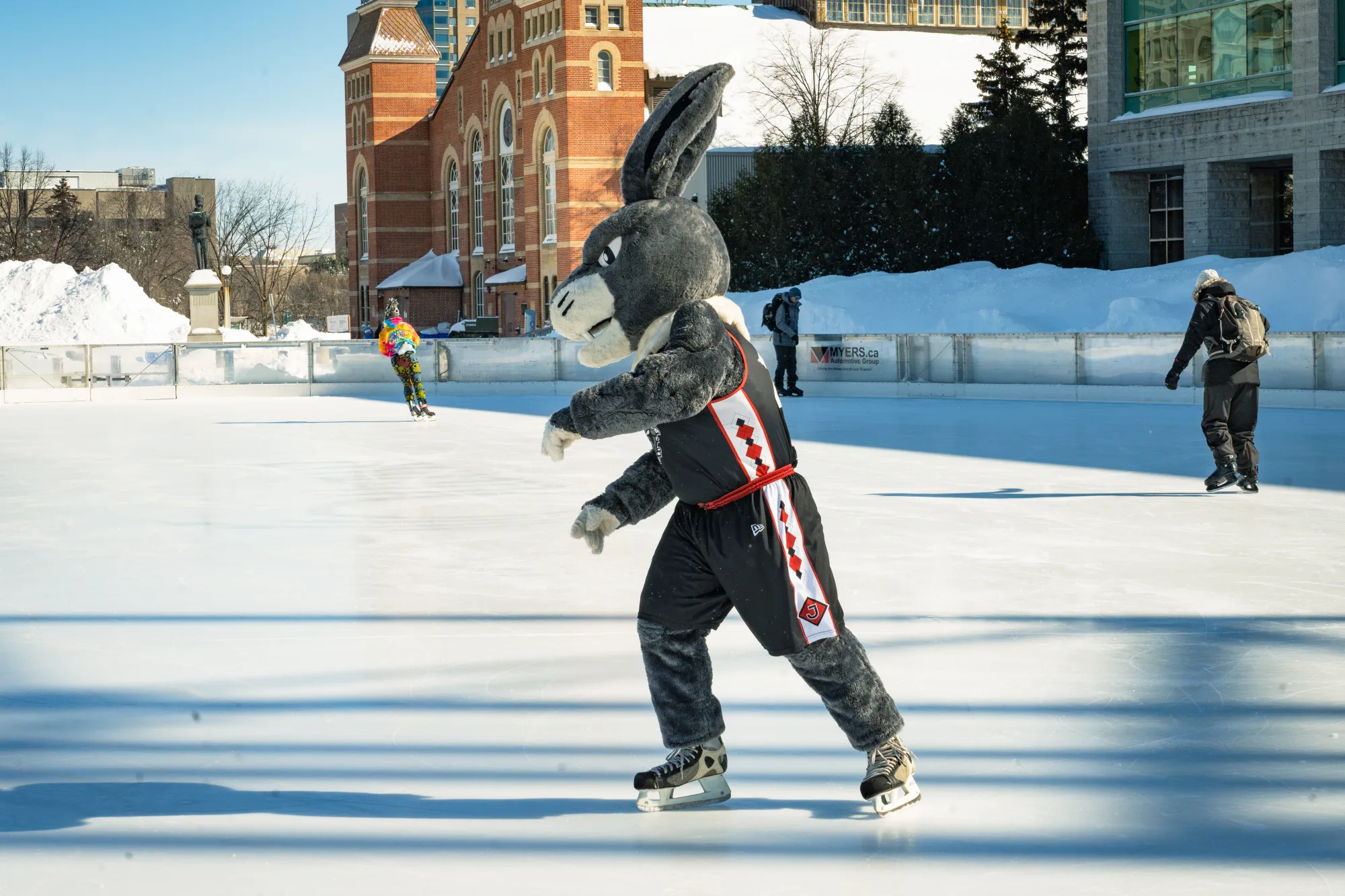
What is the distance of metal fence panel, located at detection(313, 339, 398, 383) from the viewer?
2719 cm

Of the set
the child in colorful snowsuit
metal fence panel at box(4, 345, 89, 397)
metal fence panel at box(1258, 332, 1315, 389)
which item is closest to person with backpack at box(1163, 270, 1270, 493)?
metal fence panel at box(1258, 332, 1315, 389)

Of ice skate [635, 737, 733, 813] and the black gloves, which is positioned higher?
the black gloves

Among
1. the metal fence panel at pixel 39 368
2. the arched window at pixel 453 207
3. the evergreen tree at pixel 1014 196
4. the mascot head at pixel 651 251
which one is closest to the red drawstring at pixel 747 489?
the mascot head at pixel 651 251

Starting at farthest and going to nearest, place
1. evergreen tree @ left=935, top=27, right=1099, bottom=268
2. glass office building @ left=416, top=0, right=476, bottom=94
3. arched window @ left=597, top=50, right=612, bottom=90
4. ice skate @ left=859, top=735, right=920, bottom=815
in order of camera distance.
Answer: glass office building @ left=416, top=0, right=476, bottom=94 < arched window @ left=597, top=50, right=612, bottom=90 < evergreen tree @ left=935, top=27, right=1099, bottom=268 < ice skate @ left=859, top=735, right=920, bottom=815

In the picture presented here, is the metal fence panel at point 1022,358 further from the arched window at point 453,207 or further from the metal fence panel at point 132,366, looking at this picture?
the arched window at point 453,207

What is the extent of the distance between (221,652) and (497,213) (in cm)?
5385

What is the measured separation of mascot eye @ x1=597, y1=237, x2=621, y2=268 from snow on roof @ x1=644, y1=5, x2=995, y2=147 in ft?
174

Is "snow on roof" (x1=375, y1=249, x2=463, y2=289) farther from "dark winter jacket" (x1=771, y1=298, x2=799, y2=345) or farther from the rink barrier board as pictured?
"dark winter jacket" (x1=771, y1=298, x2=799, y2=345)

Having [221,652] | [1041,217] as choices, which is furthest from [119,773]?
[1041,217]

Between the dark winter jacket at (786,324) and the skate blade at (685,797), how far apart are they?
62.4ft

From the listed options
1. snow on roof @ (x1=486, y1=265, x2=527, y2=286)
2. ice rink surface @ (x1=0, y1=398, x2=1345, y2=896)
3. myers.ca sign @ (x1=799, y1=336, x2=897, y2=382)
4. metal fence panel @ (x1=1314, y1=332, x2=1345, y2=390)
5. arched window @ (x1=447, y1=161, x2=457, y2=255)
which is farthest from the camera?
arched window @ (x1=447, y1=161, x2=457, y2=255)

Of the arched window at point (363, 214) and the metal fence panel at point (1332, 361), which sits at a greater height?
the arched window at point (363, 214)

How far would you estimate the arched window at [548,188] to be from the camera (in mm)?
53906

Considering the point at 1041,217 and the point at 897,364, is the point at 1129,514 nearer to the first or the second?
the point at 897,364
